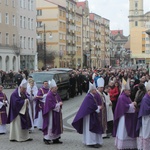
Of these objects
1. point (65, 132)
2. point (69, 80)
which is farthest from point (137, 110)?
point (69, 80)

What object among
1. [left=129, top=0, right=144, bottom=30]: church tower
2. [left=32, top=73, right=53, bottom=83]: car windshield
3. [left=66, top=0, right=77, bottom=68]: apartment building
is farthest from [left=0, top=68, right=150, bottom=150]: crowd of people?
[left=129, top=0, right=144, bottom=30]: church tower

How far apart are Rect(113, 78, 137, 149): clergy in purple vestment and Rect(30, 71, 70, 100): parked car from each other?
38.1ft

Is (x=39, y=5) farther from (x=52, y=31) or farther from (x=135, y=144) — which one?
(x=135, y=144)

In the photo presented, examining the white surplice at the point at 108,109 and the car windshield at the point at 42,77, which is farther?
the car windshield at the point at 42,77

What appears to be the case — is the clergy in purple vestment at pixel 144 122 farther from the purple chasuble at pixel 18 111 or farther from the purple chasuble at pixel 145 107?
the purple chasuble at pixel 18 111

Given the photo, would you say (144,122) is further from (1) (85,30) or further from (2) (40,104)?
(1) (85,30)

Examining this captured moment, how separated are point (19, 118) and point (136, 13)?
173011 mm

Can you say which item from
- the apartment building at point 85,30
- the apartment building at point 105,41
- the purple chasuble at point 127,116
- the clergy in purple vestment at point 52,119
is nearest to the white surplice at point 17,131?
the clergy in purple vestment at point 52,119

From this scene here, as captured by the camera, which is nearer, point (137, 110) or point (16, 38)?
point (137, 110)

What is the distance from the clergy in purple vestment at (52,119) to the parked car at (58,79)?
10.3 metres

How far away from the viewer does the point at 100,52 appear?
126 metres

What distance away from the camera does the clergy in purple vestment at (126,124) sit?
1071 cm

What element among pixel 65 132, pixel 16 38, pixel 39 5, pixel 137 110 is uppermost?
pixel 39 5

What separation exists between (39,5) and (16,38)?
24.6 metres
